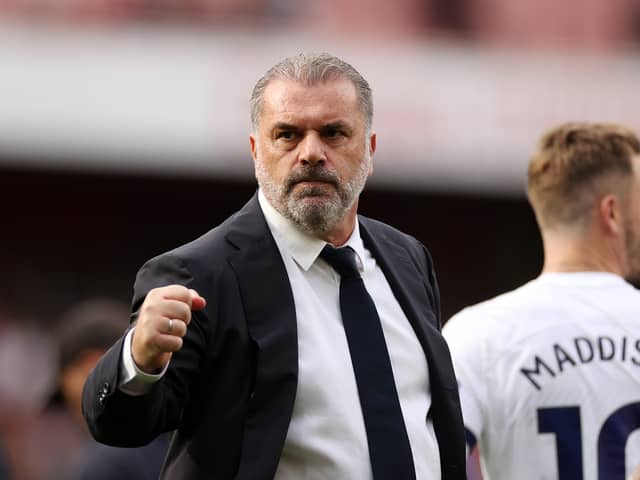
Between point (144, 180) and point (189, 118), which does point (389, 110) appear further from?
point (144, 180)

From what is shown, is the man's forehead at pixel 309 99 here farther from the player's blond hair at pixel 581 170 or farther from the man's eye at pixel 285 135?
the player's blond hair at pixel 581 170

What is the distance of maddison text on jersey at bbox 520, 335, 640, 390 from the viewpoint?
3.66m

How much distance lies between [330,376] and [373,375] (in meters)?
0.10

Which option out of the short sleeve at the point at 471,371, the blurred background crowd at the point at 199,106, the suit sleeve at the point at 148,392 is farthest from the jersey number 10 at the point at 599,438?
the blurred background crowd at the point at 199,106

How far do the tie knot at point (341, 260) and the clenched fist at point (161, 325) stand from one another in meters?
0.43

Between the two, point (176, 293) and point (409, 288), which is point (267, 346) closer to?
point (176, 293)

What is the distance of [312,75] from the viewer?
2963 mm

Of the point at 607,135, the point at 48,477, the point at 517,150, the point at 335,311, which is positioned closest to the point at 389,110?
the point at 517,150

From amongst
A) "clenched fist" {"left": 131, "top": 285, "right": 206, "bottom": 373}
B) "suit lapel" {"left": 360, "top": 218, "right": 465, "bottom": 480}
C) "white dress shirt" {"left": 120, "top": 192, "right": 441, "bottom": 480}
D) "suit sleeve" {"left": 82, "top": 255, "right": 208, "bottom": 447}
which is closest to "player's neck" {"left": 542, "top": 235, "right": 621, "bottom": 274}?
"suit lapel" {"left": 360, "top": 218, "right": 465, "bottom": 480}

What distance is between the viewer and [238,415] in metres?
2.77

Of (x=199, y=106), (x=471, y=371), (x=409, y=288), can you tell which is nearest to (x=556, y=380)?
(x=471, y=371)

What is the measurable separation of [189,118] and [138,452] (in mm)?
9681

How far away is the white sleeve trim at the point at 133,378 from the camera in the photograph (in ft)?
8.61

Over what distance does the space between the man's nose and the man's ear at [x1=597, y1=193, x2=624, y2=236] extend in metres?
1.18
